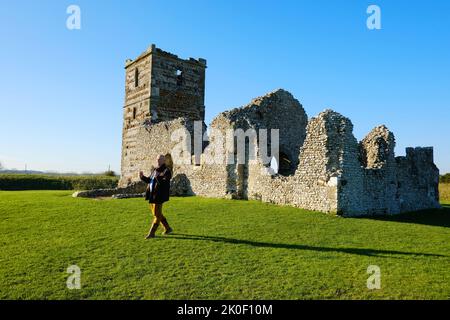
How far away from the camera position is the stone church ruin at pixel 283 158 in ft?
45.5

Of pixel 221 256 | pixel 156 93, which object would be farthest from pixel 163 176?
pixel 156 93

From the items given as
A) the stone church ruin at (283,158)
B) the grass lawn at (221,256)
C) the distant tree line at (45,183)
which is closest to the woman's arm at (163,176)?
the grass lawn at (221,256)

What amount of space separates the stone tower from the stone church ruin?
0.25 feet

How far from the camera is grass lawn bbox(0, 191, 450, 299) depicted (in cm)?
639

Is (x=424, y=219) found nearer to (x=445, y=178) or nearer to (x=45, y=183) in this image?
(x=445, y=178)

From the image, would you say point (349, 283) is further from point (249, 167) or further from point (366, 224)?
point (249, 167)

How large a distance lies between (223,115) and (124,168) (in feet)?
44.8

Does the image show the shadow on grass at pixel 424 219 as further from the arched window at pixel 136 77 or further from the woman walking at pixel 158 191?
the arched window at pixel 136 77

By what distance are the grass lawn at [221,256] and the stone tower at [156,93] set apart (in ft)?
53.1

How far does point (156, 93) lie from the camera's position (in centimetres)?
2803

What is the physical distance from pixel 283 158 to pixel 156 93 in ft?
38.5

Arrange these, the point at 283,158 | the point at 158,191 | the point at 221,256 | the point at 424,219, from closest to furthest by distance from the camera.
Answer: the point at 221,256, the point at 158,191, the point at 424,219, the point at 283,158

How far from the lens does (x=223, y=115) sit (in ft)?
61.5
